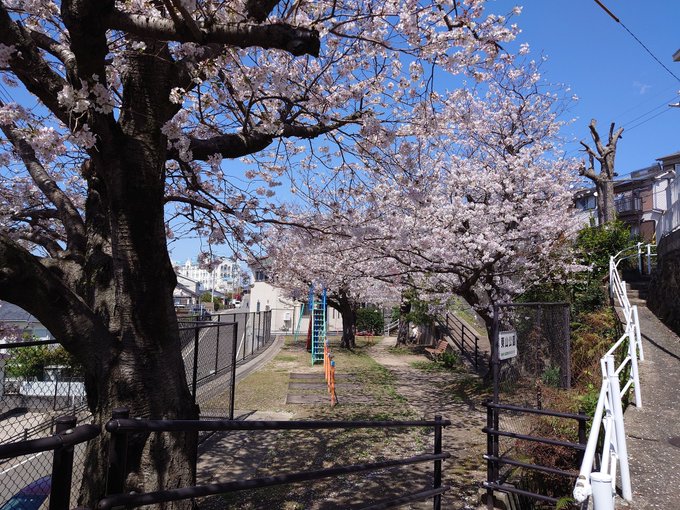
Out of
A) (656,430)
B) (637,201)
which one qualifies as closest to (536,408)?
(656,430)

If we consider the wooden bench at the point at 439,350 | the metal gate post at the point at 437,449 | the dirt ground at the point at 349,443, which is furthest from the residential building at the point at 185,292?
the metal gate post at the point at 437,449

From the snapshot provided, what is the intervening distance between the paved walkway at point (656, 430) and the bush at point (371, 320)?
31892 millimetres

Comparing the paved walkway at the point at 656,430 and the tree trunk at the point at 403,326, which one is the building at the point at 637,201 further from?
the paved walkway at the point at 656,430

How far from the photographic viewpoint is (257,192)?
895cm

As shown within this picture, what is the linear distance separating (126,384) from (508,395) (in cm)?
647

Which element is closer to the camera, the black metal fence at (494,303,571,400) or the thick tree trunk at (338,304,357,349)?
the black metal fence at (494,303,571,400)

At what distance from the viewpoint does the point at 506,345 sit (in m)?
6.98

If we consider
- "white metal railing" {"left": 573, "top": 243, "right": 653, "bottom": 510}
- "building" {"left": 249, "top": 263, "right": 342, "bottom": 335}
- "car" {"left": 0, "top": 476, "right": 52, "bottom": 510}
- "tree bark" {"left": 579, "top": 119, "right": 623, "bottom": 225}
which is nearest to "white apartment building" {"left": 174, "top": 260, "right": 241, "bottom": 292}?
"car" {"left": 0, "top": 476, "right": 52, "bottom": 510}

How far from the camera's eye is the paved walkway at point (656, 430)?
4.55m

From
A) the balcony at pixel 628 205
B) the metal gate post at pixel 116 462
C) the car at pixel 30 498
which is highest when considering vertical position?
the balcony at pixel 628 205

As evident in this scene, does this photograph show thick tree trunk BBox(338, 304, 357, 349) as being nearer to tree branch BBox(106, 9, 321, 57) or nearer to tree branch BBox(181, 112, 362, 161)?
tree branch BBox(181, 112, 362, 161)

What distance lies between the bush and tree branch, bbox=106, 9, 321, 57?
39.2 metres

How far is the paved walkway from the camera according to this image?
4.55m

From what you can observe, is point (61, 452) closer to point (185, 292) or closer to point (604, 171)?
point (604, 171)
